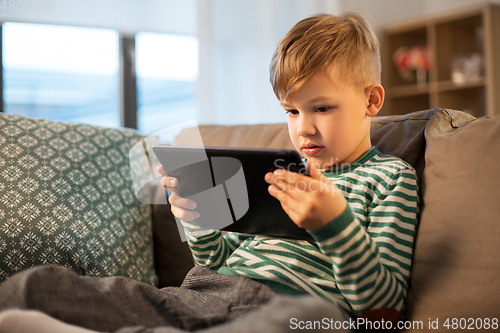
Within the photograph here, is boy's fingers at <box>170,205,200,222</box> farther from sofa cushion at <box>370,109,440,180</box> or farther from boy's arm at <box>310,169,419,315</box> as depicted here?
sofa cushion at <box>370,109,440,180</box>

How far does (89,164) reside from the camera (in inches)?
44.1

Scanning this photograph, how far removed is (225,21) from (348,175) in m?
2.01

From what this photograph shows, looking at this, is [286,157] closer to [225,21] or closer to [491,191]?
[491,191]

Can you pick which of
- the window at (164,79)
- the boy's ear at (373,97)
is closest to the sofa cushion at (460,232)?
the boy's ear at (373,97)

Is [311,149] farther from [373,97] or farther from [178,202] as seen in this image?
[178,202]

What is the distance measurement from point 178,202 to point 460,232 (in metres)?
0.51

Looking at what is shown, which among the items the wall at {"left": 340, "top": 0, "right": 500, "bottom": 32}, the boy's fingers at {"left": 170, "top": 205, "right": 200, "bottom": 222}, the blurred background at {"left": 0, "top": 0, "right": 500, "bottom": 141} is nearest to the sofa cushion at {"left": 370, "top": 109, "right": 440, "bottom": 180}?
the boy's fingers at {"left": 170, "top": 205, "right": 200, "bottom": 222}

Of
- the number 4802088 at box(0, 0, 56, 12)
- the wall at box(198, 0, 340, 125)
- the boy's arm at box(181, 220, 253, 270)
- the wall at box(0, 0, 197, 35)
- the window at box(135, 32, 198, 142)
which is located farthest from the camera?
A: the window at box(135, 32, 198, 142)

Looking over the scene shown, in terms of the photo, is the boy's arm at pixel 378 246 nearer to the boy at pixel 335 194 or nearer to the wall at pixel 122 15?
the boy at pixel 335 194

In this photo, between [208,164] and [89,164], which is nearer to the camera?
[208,164]

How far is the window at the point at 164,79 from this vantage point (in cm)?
277

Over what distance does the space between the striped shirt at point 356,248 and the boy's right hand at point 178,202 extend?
66mm

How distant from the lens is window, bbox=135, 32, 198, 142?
9.09 ft

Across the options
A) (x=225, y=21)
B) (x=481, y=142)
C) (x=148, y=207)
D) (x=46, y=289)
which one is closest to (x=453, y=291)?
(x=481, y=142)
